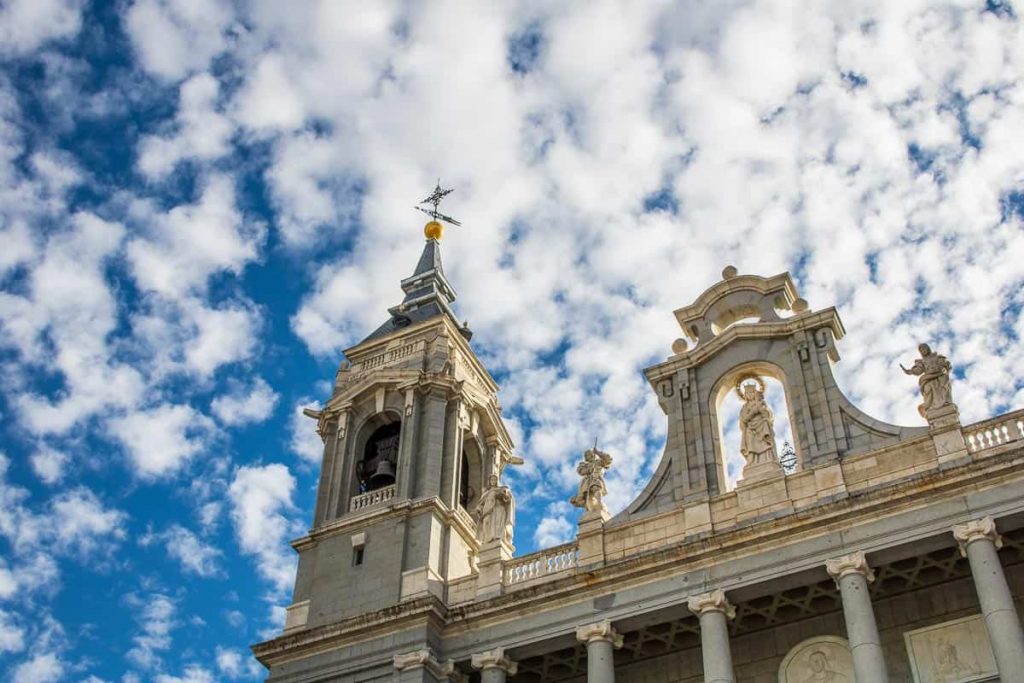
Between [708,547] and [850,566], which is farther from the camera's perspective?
[708,547]

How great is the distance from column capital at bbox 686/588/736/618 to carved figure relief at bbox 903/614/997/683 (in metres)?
3.63

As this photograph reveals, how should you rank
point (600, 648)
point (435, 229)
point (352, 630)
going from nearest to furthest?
point (600, 648)
point (352, 630)
point (435, 229)

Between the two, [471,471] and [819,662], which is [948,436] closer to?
[819,662]

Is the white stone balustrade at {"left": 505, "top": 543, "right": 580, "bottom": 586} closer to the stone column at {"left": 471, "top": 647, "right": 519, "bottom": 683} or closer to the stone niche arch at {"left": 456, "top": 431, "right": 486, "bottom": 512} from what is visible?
the stone column at {"left": 471, "top": 647, "right": 519, "bottom": 683}

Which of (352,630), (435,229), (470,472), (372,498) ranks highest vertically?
(435,229)

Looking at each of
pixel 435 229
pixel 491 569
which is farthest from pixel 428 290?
pixel 491 569

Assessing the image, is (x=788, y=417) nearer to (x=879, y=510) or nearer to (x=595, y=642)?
(x=879, y=510)

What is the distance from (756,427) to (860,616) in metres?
6.19

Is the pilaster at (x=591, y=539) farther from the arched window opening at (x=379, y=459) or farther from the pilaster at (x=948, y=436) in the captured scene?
the pilaster at (x=948, y=436)

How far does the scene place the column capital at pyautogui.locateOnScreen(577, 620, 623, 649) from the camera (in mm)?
27359

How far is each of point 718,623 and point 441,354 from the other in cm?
1306

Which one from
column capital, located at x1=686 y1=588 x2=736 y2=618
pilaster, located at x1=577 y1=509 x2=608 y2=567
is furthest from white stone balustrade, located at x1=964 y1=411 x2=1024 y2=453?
pilaster, located at x1=577 y1=509 x2=608 y2=567

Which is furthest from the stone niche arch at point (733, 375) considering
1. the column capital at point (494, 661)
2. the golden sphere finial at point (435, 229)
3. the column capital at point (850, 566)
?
the golden sphere finial at point (435, 229)

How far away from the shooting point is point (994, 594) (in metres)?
23.3
